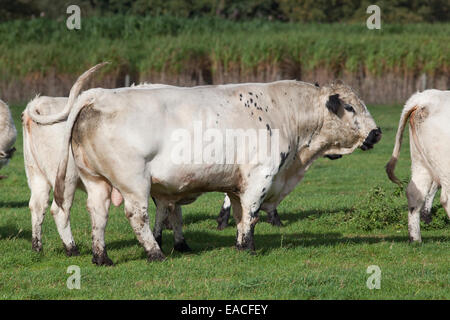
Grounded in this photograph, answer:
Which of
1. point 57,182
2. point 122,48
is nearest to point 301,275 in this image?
point 57,182

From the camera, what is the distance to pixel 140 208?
28.1ft

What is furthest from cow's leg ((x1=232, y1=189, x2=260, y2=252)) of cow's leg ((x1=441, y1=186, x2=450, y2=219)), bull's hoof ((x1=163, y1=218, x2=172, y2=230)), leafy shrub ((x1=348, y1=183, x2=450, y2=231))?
leafy shrub ((x1=348, y1=183, x2=450, y2=231))

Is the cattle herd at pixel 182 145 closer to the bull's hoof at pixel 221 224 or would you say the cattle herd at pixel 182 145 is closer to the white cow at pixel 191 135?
the white cow at pixel 191 135

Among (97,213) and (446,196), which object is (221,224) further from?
(446,196)

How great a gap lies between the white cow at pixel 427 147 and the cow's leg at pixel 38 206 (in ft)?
13.3

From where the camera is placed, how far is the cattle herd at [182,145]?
8.52 meters

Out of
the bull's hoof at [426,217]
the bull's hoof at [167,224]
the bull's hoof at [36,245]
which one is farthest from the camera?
the bull's hoof at [426,217]

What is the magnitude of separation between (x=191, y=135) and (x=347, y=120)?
2.10m

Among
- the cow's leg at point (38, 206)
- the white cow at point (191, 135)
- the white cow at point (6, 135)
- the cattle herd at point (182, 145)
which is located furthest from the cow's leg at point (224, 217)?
the white cow at point (6, 135)

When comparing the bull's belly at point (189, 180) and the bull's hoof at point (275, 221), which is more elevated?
the bull's belly at point (189, 180)

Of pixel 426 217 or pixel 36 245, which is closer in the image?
pixel 36 245

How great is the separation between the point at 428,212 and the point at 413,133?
2049 millimetres

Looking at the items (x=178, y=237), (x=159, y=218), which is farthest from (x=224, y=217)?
(x=178, y=237)
